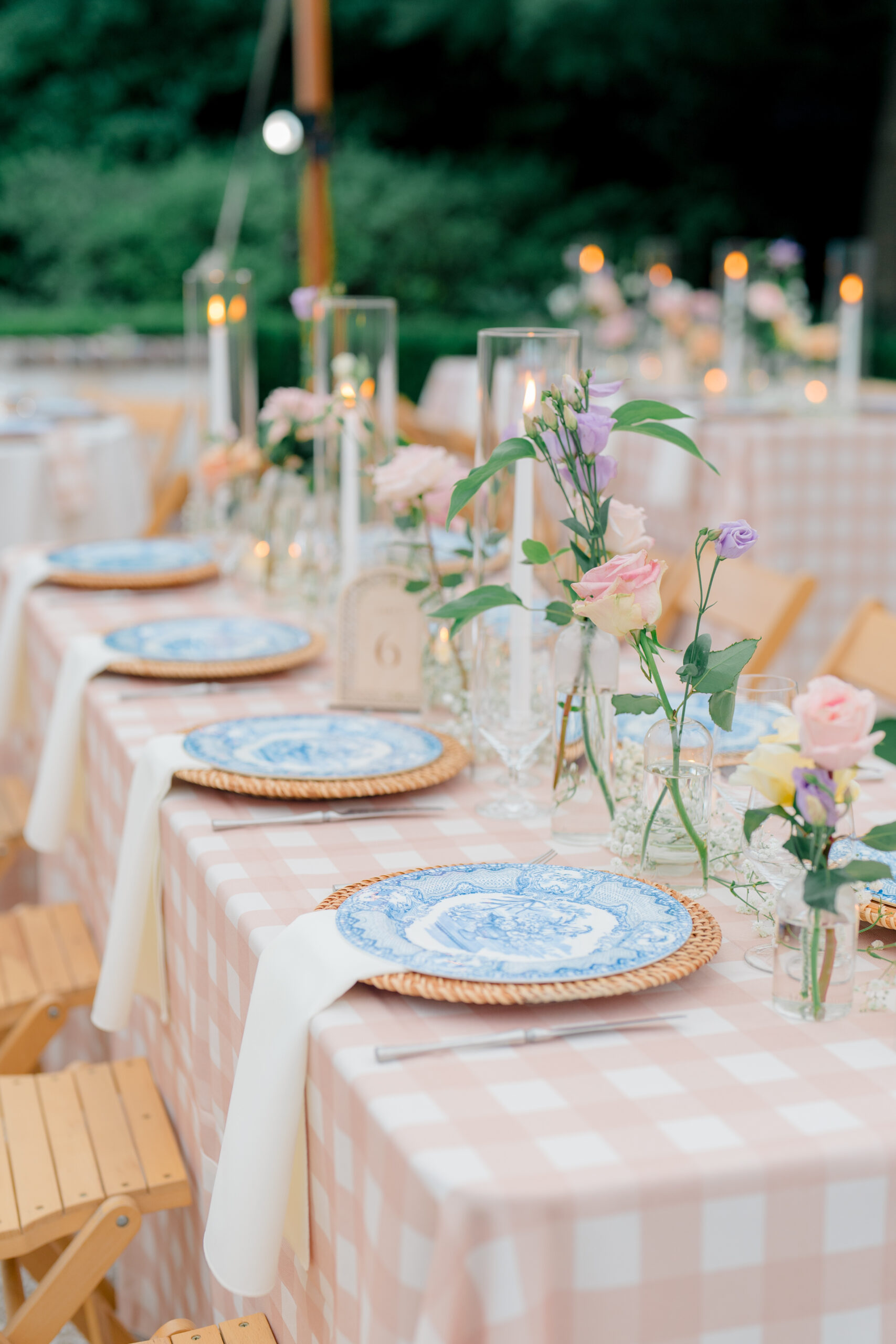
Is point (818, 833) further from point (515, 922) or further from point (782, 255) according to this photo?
point (782, 255)

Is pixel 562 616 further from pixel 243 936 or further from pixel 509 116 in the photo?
pixel 509 116

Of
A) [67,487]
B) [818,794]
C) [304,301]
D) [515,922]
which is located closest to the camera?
[818,794]

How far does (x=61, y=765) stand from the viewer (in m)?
1.89

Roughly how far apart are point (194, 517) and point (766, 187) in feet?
38.8

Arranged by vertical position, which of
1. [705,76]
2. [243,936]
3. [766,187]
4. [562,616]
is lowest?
[243,936]

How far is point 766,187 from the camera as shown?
1332 cm

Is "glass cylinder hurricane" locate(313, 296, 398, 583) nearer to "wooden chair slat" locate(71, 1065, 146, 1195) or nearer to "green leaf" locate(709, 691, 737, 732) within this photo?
"wooden chair slat" locate(71, 1065, 146, 1195)

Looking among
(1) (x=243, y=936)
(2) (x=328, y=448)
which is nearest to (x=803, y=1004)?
(1) (x=243, y=936)

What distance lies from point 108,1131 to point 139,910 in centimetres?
22

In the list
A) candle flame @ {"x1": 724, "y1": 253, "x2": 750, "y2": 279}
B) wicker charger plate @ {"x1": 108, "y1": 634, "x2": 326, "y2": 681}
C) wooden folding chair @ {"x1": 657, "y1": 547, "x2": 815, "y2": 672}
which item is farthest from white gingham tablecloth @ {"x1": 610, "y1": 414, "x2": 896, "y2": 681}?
wicker charger plate @ {"x1": 108, "y1": 634, "x2": 326, "y2": 681}

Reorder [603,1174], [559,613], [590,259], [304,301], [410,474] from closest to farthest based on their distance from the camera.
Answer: [603,1174] → [559,613] → [410,474] → [304,301] → [590,259]

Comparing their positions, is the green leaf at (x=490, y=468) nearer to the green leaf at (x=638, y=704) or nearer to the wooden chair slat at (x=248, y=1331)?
the green leaf at (x=638, y=704)

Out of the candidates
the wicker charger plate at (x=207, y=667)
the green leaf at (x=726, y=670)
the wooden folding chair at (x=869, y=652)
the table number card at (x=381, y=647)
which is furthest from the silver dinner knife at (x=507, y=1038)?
the wooden folding chair at (x=869, y=652)

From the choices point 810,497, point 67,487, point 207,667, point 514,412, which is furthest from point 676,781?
point 67,487
